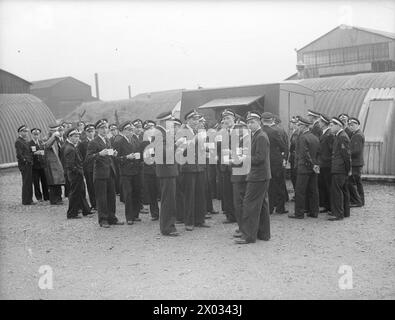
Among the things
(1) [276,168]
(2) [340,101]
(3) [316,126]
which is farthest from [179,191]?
(2) [340,101]

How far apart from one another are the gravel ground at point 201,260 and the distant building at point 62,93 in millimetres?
40716

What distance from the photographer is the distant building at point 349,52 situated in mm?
29641

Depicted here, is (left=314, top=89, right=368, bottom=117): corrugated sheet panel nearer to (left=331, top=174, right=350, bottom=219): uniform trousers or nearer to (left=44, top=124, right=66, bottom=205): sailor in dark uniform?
(left=331, top=174, right=350, bottom=219): uniform trousers

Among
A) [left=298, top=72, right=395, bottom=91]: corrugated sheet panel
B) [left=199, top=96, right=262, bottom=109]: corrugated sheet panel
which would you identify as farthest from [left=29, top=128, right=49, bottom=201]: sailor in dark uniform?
[left=298, top=72, right=395, bottom=91]: corrugated sheet panel

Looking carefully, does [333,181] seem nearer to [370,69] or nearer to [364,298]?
[364,298]

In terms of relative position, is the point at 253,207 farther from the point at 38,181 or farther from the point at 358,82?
the point at 358,82

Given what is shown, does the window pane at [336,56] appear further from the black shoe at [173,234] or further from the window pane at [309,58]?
the black shoe at [173,234]

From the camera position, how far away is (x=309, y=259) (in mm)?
5418

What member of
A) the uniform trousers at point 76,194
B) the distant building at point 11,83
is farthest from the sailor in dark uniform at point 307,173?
the distant building at point 11,83

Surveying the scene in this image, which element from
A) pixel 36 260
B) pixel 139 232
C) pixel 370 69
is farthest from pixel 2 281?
pixel 370 69

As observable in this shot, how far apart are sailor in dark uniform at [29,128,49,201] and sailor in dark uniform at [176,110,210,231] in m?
4.74

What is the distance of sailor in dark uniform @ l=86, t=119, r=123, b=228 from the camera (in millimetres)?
7480

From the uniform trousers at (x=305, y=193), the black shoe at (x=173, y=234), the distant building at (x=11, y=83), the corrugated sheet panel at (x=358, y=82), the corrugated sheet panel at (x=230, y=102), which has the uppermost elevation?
the distant building at (x=11, y=83)

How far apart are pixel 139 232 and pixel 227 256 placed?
2078 millimetres
